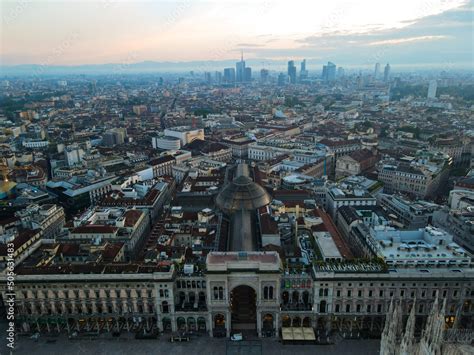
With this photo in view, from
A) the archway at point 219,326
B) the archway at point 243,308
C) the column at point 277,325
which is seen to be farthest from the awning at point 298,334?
the archway at point 219,326

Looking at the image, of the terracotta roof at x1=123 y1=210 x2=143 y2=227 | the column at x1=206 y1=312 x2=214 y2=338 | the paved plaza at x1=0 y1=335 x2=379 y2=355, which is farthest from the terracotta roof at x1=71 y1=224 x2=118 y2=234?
the column at x1=206 y1=312 x2=214 y2=338

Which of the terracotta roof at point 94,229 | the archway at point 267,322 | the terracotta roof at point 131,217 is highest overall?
the terracotta roof at point 94,229

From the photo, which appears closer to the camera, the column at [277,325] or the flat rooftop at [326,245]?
the column at [277,325]

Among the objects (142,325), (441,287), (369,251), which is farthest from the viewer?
(369,251)

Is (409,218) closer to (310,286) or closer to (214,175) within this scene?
(310,286)

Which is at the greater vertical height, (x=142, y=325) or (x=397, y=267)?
(x=397, y=267)

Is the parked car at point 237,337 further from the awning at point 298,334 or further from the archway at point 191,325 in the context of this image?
the archway at point 191,325

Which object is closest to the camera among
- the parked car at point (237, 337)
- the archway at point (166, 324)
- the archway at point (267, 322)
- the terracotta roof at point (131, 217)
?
the parked car at point (237, 337)

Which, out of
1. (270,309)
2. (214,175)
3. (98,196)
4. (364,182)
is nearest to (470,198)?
(364,182)

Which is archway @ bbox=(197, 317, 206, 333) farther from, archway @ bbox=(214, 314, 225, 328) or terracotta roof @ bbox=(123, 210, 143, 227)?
terracotta roof @ bbox=(123, 210, 143, 227)
